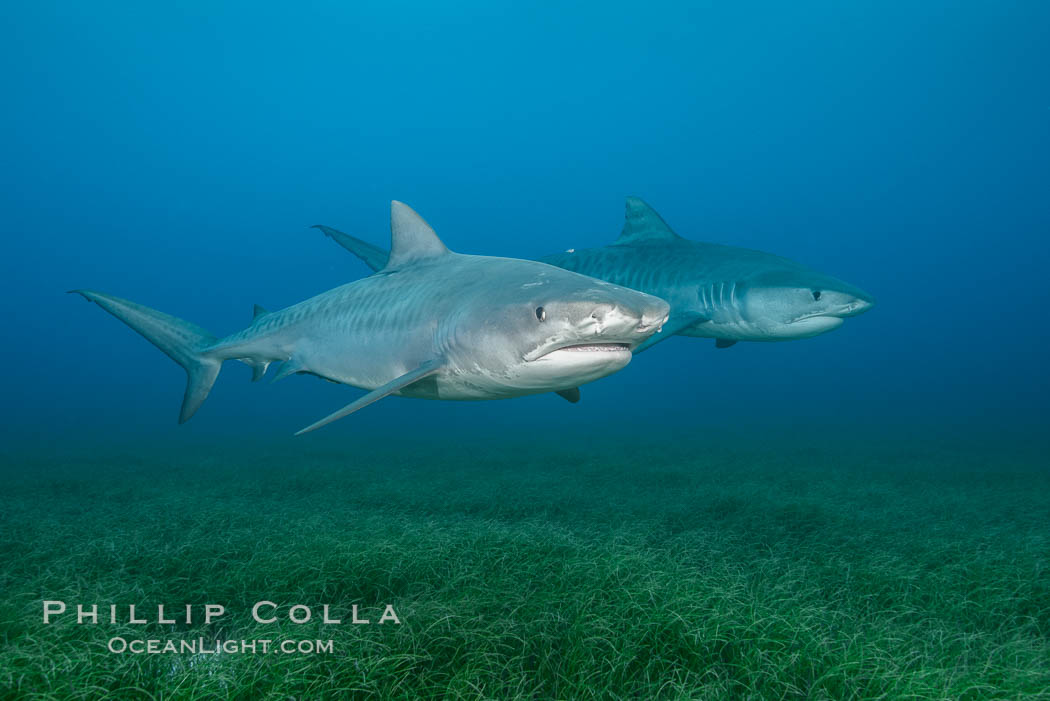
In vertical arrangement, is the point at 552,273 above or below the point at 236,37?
below

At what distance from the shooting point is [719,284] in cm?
801

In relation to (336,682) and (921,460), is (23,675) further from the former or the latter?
(921,460)

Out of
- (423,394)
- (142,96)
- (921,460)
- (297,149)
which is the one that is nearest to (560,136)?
(297,149)

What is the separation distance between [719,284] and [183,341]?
7040 mm

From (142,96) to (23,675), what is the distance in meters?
125

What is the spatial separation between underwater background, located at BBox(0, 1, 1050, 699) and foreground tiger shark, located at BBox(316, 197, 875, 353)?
8.78ft

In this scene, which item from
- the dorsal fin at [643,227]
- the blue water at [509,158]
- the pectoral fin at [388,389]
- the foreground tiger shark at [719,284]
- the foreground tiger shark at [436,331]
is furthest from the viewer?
the blue water at [509,158]

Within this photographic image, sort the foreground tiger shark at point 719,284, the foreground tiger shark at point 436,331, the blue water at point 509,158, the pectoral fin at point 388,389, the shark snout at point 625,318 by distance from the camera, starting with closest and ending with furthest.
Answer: the shark snout at point 625,318 → the foreground tiger shark at point 436,331 → the pectoral fin at point 388,389 → the foreground tiger shark at point 719,284 → the blue water at point 509,158

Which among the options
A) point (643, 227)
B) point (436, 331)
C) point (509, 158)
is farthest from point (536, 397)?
point (509, 158)

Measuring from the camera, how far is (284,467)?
47.1 ft

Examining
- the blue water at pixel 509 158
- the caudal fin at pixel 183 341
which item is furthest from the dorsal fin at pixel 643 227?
the blue water at pixel 509 158

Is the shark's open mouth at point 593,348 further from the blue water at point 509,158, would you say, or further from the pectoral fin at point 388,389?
the blue water at point 509,158

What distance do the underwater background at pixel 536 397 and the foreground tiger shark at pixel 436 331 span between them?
4.61 feet

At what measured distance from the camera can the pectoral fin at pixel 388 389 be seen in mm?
3553
